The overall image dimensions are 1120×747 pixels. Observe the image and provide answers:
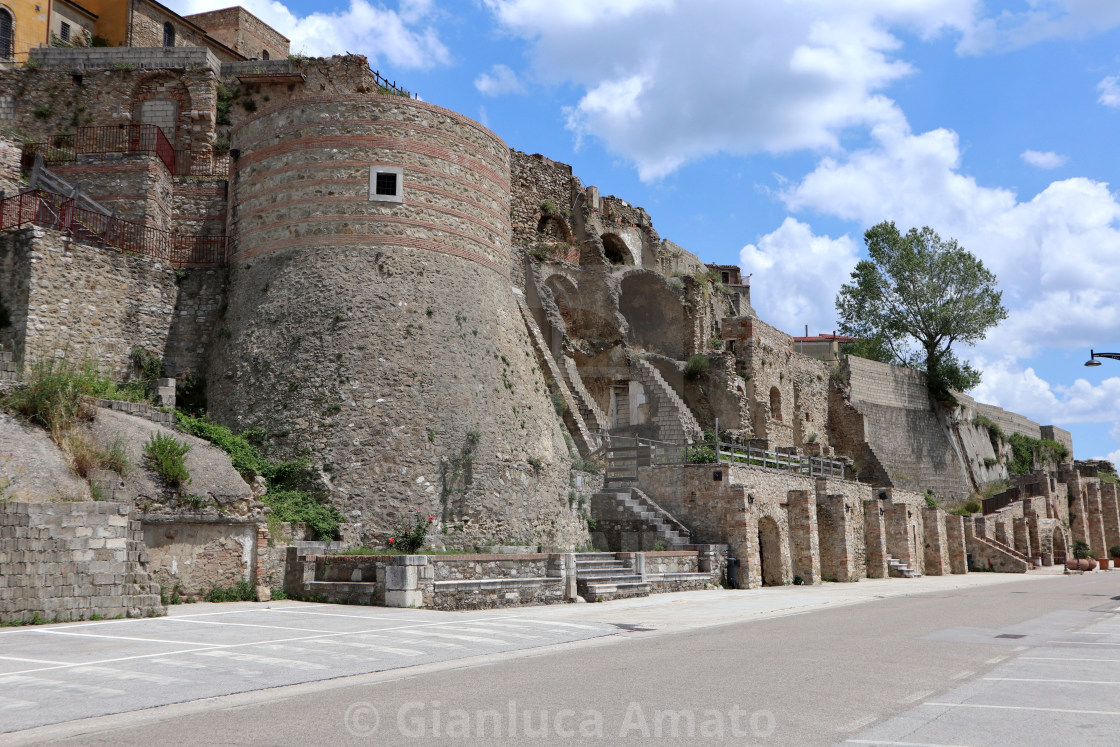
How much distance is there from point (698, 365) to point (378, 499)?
17435 mm

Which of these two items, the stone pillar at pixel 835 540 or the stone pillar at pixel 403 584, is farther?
the stone pillar at pixel 835 540

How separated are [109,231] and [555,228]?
14804 millimetres

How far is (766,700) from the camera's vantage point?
7418 millimetres

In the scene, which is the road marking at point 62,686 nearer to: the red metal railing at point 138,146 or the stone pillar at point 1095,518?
the red metal railing at point 138,146

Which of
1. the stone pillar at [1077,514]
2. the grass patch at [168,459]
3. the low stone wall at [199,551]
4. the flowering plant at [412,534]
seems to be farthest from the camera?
the stone pillar at [1077,514]

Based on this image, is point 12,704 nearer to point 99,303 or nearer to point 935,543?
point 99,303

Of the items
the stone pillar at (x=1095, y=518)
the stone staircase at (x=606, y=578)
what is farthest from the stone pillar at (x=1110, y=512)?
the stone staircase at (x=606, y=578)

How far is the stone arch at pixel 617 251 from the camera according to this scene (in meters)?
35.4

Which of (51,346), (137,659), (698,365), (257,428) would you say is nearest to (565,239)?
(698,365)

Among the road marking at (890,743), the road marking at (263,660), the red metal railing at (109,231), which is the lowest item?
the road marking at (890,743)

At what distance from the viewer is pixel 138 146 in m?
25.9

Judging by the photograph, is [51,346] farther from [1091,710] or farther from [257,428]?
[1091,710]

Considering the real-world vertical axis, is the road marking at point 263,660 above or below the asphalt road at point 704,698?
above

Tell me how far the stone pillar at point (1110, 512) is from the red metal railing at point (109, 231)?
49.2m
